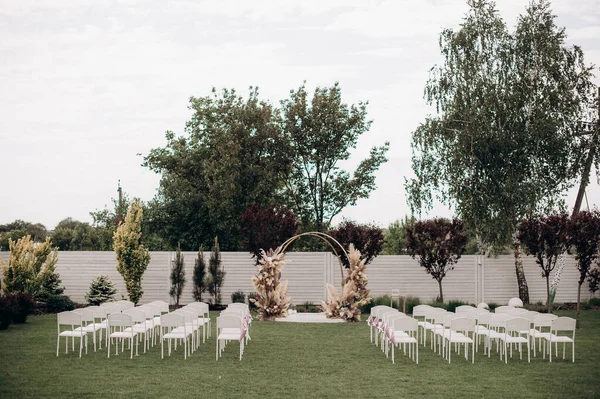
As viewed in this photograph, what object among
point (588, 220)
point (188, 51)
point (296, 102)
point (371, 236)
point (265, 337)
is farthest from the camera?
point (296, 102)

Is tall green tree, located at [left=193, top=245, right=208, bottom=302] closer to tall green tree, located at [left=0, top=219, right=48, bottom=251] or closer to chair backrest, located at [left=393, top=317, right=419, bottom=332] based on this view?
chair backrest, located at [left=393, top=317, right=419, bottom=332]

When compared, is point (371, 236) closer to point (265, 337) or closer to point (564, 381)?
point (265, 337)

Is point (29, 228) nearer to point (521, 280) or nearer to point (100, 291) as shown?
point (100, 291)

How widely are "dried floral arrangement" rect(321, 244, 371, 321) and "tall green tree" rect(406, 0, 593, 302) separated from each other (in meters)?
6.54

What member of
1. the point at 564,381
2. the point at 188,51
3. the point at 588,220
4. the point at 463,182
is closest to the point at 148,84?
the point at 188,51

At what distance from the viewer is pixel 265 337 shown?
1620 cm

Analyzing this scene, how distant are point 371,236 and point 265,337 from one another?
29.4 feet

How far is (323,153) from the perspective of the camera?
31938mm

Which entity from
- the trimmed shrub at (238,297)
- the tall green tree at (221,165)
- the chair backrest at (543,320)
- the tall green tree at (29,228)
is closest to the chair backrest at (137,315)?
the chair backrest at (543,320)

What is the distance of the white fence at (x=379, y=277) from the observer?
2491 centimetres

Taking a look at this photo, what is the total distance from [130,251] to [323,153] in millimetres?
11671

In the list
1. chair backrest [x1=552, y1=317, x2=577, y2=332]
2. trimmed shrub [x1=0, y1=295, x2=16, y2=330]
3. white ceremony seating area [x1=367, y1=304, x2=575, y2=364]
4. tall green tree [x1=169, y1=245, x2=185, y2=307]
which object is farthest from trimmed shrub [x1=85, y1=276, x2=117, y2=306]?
chair backrest [x1=552, y1=317, x2=577, y2=332]

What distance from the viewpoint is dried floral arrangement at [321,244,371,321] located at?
795 inches

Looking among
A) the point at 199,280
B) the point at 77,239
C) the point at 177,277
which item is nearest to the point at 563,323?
the point at 199,280
